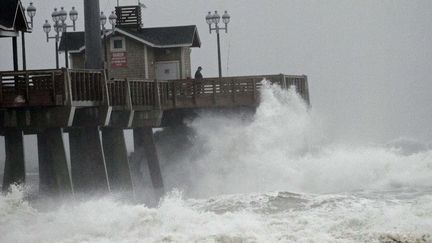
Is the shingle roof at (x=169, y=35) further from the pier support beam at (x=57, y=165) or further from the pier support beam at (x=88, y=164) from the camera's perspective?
the pier support beam at (x=57, y=165)

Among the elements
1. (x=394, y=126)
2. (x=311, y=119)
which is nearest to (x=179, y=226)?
(x=311, y=119)

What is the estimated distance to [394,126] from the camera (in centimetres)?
10381

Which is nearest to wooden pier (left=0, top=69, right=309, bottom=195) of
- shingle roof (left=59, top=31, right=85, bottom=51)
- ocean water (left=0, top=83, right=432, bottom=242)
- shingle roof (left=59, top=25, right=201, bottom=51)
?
ocean water (left=0, top=83, right=432, bottom=242)

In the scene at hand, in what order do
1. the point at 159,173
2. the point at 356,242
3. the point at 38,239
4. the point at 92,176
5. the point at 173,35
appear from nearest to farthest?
the point at 356,242
the point at 38,239
the point at 92,176
the point at 159,173
the point at 173,35

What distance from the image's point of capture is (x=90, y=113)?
28.9m

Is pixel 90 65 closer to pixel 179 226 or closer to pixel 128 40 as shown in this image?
pixel 128 40

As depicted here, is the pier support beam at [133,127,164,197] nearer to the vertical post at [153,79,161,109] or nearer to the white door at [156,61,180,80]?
the vertical post at [153,79,161,109]

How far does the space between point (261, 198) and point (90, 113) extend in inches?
237

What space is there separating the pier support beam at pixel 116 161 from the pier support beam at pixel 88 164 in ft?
7.36

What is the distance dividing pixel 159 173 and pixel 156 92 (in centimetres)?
342

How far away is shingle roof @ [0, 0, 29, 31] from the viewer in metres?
30.1

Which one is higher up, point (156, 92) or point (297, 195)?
point (156, 92)

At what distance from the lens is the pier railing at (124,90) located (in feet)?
84.1

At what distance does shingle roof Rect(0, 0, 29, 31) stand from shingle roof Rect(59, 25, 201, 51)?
1084 cm
